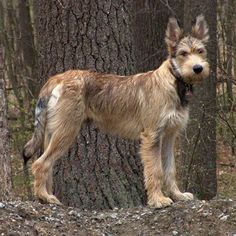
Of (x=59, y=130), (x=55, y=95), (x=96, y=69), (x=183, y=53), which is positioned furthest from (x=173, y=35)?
(x=96, y=69)

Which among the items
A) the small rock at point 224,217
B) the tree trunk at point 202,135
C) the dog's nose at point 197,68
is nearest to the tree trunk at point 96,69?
the dog's nose at point 197,68

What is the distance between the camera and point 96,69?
346 inches

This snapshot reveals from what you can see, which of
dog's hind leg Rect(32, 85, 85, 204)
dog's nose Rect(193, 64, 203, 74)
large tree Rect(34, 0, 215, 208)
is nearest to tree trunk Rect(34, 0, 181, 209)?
large tree Rect(34, 0, 215, 208)

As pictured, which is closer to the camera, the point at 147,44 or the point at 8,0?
the point at 147,44

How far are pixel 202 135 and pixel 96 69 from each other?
421cm

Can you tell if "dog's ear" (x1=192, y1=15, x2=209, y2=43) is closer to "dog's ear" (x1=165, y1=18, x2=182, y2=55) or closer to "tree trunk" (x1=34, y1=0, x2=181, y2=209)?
"dog's ear" (x1=165, y1=18, x2=182, y2=55)

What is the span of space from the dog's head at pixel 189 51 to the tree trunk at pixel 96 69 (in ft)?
5.53

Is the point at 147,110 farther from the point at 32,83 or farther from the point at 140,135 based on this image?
the point at 32,83

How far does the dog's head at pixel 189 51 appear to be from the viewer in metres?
6.93

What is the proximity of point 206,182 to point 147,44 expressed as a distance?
3.92 meters

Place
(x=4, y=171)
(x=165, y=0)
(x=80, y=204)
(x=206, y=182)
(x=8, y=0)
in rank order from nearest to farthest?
(x=4, y=171)
(x=80, y=204)
(x=206, y=182)
(x=165, y=0)
(x=8, y=0)

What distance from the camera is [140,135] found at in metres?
7.51

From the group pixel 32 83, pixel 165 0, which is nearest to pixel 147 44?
pixel 165 0

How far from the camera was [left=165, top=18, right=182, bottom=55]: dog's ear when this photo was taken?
23.8ft
